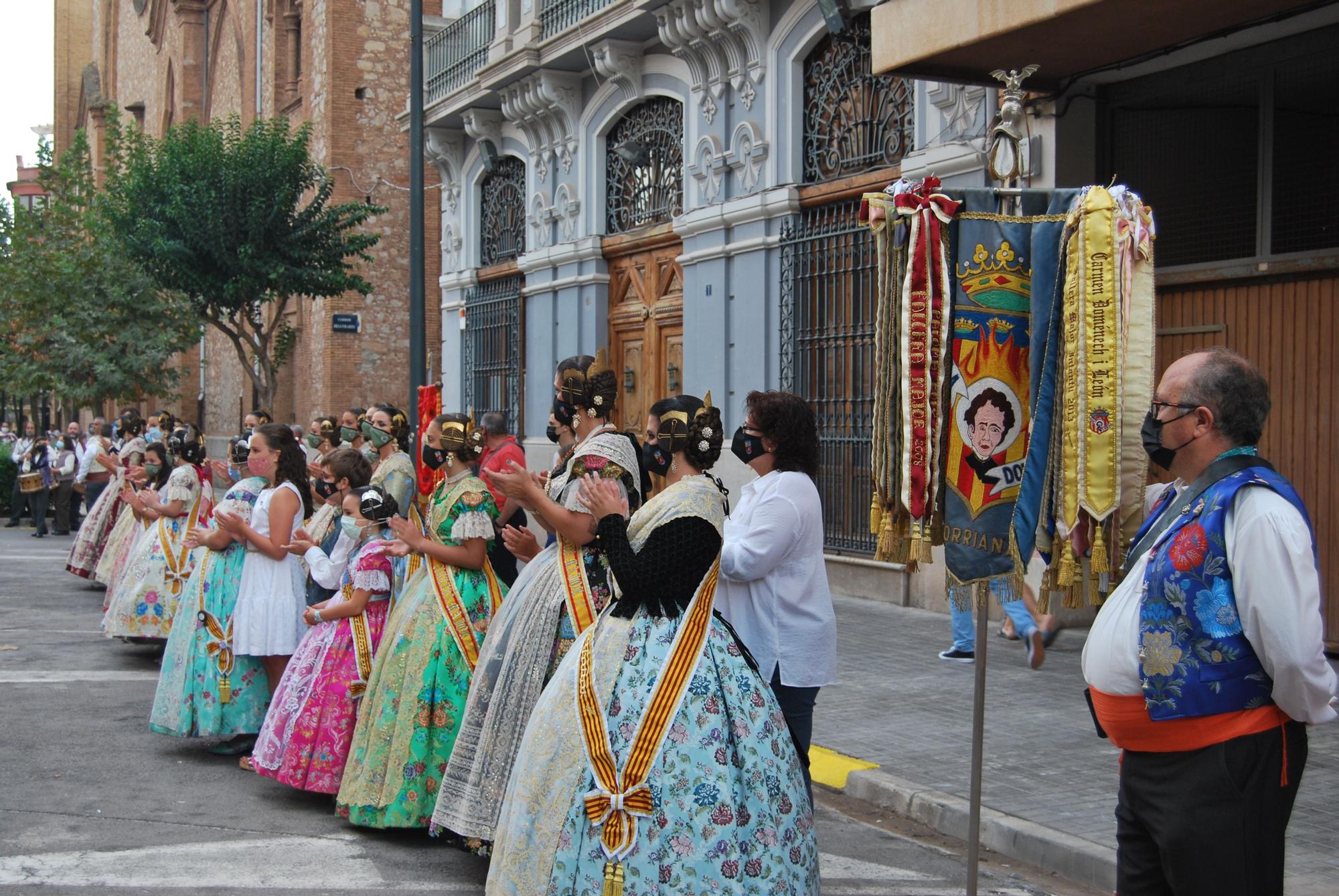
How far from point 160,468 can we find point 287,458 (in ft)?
12.2

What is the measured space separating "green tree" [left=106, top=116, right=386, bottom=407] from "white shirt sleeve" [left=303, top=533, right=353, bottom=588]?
15.5 meters

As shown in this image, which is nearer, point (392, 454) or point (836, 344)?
point (392, 454)

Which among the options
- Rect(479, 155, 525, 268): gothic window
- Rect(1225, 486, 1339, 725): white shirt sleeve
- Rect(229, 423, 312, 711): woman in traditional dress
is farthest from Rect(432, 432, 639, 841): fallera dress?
Rect(479, 155, 525, 268): gothic window

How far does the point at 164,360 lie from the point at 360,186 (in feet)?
21.1

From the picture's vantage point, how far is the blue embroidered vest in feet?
10.8

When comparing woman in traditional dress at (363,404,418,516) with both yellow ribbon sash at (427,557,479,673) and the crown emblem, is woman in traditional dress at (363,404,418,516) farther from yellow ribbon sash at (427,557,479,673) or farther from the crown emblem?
the crown emblem

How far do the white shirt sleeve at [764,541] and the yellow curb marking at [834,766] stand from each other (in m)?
2.09

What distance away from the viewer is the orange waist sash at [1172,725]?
130 inches

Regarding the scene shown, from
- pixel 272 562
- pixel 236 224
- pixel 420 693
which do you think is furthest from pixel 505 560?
pixel 236 224

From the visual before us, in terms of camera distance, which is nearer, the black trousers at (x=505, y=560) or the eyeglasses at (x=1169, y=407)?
the eyeglasses at (x=1169, y=407)

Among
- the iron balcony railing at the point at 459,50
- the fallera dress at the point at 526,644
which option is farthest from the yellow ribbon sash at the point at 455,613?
the iron balcony railing at the point at 459,50

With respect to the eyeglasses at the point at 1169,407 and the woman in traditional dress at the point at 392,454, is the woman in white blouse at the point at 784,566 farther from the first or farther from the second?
the woman in traditional dress at the point at 392,454

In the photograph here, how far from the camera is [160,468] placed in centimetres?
1074

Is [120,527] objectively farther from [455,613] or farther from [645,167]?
[455,613]
